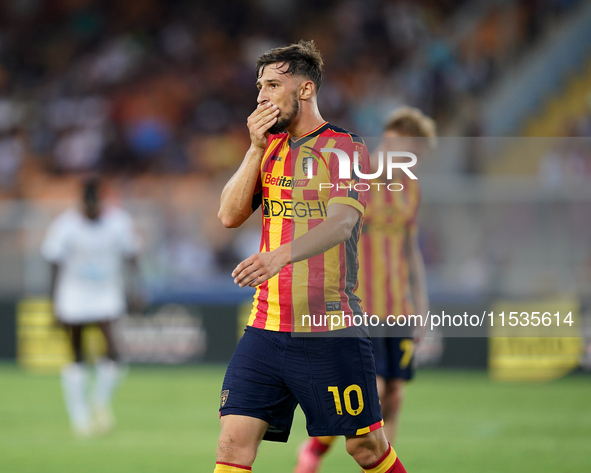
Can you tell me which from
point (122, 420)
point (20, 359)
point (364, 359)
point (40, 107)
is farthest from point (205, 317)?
point (364, 359)

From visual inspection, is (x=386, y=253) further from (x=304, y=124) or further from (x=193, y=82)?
(x=193, y=82)

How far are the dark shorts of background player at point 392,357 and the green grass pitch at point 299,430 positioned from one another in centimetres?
118

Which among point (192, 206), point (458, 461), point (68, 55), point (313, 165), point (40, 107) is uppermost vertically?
point (68, 55)

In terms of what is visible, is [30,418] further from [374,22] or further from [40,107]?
[374,22]

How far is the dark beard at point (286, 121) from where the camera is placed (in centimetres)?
376

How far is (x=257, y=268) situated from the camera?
11.1ft

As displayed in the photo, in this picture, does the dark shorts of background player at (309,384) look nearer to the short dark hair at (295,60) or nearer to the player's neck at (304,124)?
the player's neck at (304,124)

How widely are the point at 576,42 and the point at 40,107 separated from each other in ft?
34.3

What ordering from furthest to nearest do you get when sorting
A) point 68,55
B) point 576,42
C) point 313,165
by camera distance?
point 68,55 → point 576,42 → point 313,165

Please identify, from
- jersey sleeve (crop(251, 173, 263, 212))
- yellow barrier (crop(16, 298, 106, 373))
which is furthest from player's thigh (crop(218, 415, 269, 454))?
yellow barrier (crop(16, 298, 106, 373))

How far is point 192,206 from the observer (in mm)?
12398

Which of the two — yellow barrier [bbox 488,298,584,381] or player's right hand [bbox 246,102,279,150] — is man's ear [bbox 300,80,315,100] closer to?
player's right hand [bbox 246,102,279,150]

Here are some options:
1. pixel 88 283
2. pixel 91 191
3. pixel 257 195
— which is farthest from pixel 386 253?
pixel 88 283

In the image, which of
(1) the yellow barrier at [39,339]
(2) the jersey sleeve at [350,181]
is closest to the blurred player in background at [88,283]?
(1) the yellow barrier at [39,339]
